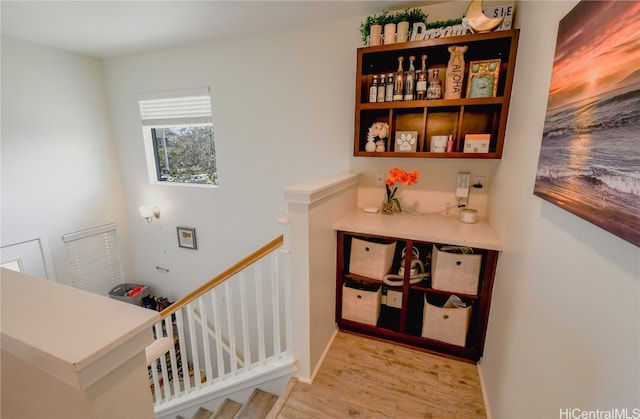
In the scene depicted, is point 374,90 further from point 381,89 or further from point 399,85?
point 399,85

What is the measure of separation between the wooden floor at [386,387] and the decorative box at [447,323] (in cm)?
16

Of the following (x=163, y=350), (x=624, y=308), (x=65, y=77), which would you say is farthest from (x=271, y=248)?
(x=65, y=77)

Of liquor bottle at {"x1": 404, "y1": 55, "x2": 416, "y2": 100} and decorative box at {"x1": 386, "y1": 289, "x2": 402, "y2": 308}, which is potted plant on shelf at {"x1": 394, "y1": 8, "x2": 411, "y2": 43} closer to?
liquor bottle at {"x1": 404, "y1": 55, "x2": 416, "y2": 100}

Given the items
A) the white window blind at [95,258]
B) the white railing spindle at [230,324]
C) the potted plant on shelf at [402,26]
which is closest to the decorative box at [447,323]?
the white railing spindle at [230,324]

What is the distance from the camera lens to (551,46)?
40.8 inches

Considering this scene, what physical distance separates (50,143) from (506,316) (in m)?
4.24

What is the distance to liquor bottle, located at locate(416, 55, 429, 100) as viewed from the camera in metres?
1.79

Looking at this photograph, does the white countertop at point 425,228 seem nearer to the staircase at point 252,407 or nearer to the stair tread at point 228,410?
the staircase at point 252,407

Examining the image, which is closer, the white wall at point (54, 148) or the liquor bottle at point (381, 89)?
the liquor bottle at point (381, 89)

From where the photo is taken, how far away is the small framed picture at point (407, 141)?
195 cm

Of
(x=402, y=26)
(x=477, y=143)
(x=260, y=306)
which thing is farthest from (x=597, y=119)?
(x=260, y=306)

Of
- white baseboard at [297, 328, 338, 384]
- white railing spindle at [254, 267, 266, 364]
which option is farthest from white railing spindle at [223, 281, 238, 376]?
white baseboard at [297, 328, 338, 384]

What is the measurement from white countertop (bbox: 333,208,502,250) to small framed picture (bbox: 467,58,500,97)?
0.85 m

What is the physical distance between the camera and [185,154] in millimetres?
3236
